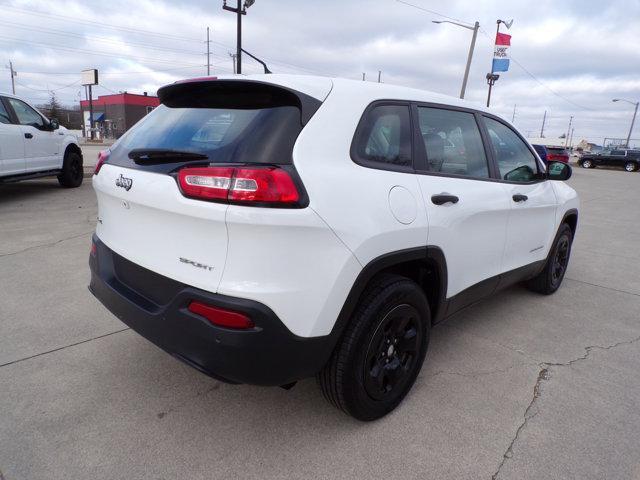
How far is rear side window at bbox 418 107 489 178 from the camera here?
259 centimetres

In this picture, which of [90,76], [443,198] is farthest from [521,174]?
[90,76]

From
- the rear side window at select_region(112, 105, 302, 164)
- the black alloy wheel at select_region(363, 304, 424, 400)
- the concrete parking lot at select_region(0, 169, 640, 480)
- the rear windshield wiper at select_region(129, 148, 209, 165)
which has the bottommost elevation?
the concrete parking lot at select_region(0, 169, 640, 480)

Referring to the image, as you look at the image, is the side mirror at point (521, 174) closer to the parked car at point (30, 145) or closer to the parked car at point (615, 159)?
the parked car at point (30, 145)

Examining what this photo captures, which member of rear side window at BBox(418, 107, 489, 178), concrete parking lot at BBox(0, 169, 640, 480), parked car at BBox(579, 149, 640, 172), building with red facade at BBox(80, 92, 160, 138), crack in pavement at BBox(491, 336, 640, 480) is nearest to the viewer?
concrete parking lot at BBox(0, 169, 640, 480)

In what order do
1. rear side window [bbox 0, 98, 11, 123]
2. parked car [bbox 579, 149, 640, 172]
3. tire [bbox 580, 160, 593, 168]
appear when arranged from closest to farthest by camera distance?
rear side window [bbox 0, 98, 11, 123] → parked car [bbox 579, 149, 640, 172] → tire [bbox 580, 160, 593, 168]

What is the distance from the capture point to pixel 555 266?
445 centimetres

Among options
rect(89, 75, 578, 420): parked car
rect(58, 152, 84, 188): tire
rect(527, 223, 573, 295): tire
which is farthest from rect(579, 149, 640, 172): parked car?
rect(89, 75, 578, 420): parked car

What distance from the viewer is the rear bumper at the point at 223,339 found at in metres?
1.77

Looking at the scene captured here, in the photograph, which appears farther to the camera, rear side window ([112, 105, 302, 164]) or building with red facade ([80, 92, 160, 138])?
building with red facade ([80, 92, 160, 138])

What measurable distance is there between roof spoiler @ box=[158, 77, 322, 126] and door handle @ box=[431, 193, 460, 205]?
0.85m

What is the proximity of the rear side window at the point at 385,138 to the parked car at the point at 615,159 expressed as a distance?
3763cm

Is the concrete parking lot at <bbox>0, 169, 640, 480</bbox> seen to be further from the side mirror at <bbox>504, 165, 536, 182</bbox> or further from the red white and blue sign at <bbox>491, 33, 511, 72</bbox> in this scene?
the red white and blue sign at <bbox>491, 33, 511, 72</bbox>

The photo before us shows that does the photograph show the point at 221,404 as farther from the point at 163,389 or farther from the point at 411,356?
the point at 411,356

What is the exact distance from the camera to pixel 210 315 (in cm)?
180
